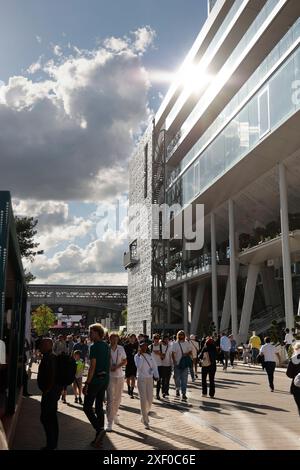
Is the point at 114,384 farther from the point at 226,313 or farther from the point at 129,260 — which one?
the point at 129,260

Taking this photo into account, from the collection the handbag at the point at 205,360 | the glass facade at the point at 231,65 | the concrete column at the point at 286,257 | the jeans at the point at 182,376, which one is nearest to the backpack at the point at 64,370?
the jeans at the point at 182,376

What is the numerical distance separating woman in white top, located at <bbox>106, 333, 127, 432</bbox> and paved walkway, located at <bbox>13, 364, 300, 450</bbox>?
10.9 inches

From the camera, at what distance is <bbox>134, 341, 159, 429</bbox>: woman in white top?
9.48 meters

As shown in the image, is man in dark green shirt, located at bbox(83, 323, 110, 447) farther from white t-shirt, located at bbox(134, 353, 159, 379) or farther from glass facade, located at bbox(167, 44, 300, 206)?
glass facade, located at bbox(167, 44, 300, 206)

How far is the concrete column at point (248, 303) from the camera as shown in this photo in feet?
130

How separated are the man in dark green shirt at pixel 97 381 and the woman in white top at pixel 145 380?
182 centimetres

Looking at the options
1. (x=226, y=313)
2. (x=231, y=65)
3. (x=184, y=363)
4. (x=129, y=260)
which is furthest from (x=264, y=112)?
(x=129, y=260)

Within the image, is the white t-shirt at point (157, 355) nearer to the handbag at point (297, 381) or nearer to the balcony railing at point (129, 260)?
the handbag at point (297, 381)

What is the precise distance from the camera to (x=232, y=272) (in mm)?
39469

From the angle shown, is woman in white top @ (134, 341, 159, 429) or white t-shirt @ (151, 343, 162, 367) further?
white t-shirt @ (151, 343, 162, 367)

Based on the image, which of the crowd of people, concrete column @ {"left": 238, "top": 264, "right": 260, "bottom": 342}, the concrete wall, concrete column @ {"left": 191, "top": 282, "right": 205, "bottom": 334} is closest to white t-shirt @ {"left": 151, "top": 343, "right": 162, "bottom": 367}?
the crowd of people

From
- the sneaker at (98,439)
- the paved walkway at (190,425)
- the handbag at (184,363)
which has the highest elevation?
the handbag at (184,363)

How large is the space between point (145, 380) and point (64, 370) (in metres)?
2.83

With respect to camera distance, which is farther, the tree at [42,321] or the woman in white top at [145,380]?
the tree at [42,321]
